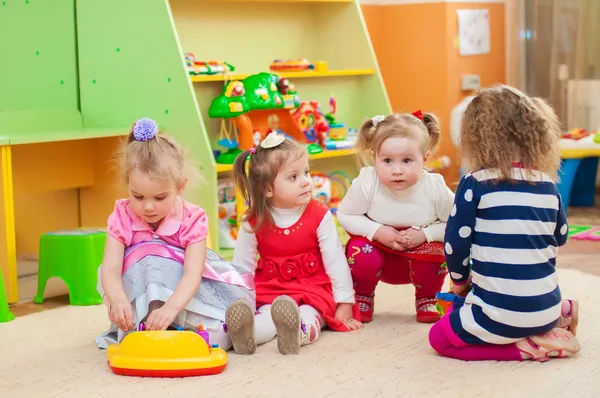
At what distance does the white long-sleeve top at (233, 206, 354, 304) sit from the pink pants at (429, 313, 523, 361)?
0.34 m

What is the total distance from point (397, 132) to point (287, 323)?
59 centimetres

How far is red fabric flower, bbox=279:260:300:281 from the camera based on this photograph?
2.39 metres

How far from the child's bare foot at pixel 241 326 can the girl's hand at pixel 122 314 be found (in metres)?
0.22

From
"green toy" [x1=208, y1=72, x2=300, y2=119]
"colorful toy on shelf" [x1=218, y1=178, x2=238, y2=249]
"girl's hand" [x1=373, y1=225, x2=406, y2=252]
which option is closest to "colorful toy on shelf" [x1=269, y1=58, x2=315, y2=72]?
"green toy" [x1=208, y1=72, x2=300, y2=119]

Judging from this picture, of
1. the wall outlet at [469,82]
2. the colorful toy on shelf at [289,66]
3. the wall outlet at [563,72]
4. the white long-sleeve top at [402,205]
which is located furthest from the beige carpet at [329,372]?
the wall outlet at [563,72]

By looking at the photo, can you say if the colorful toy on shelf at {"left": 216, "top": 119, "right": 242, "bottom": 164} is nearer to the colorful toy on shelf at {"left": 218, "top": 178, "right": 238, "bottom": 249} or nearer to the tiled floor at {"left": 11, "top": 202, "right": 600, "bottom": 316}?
the colorful toy on shelf at {"left": 218, "top": 178, "right": 238, "bottom": 249}

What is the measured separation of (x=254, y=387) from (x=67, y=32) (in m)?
1.86

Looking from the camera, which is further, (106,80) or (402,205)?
(106,80)

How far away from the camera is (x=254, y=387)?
6.33ft

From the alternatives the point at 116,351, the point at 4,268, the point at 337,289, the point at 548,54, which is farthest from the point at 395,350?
the point at 548,54

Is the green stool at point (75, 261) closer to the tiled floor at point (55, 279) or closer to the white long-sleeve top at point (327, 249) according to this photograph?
the tiled floor at point (55, 279)

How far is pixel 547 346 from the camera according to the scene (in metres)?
2.06

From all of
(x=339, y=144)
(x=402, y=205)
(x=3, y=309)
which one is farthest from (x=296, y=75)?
(x=3, y=309)

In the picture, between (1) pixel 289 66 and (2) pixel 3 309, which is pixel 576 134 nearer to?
(1) pixel 289 66
